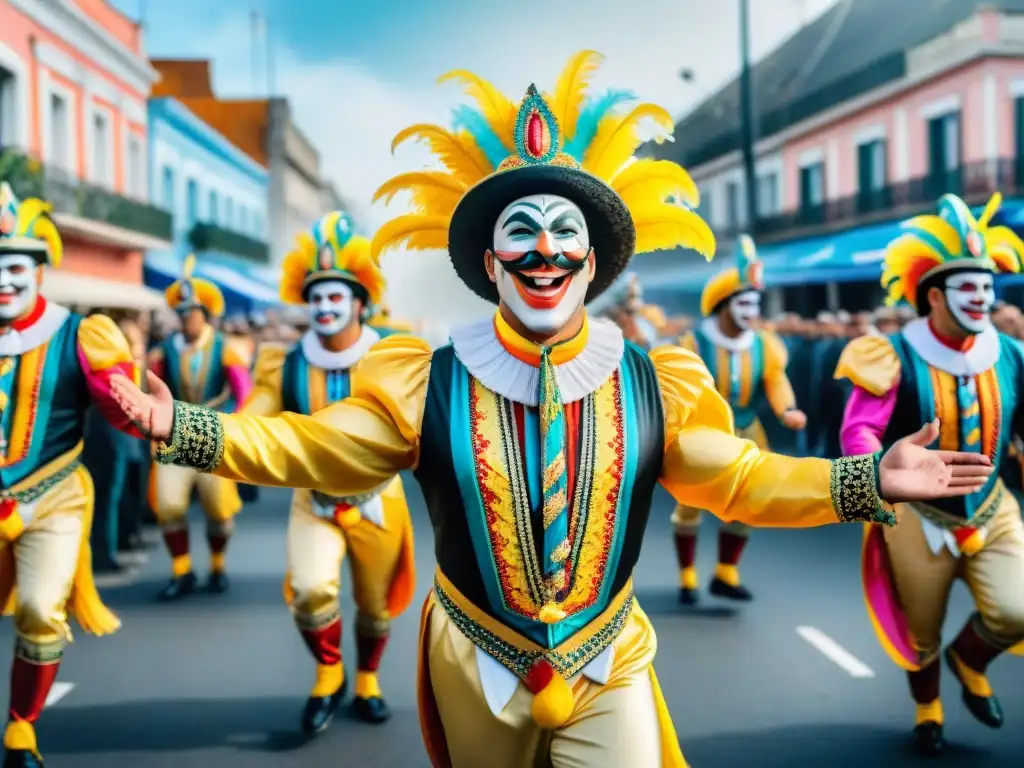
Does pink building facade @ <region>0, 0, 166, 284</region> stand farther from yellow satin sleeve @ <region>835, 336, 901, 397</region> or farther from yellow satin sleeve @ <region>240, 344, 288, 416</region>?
yellow satin sleeve @ <region>835, 336, 901, 397</region>

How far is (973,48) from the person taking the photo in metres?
24.6

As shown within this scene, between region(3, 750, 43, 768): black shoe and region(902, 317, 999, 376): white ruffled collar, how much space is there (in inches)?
155

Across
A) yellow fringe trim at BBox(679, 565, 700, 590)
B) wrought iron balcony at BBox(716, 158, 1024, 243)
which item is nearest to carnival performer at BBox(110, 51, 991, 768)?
yellow fringe trim at BBox(679, 565, 700, 590)

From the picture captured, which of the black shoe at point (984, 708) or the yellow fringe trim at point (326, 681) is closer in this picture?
the black shoe at point (984, 708)

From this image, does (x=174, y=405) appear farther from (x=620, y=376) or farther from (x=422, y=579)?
(x=422, y=579)

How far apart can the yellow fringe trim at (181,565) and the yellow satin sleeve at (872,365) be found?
5057 mm

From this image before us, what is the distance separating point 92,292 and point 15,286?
1841cm

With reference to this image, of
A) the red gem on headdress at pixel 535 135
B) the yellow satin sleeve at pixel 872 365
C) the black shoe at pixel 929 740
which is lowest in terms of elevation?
the black shoe at pixel 929 740

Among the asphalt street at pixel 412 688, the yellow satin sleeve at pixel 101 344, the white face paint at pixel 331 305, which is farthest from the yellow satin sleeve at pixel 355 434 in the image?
the white face paint at pixel 331 305

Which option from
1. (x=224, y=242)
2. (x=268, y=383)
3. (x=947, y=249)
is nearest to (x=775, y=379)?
(x=947, y=249)

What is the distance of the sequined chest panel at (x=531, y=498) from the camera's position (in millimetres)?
3309

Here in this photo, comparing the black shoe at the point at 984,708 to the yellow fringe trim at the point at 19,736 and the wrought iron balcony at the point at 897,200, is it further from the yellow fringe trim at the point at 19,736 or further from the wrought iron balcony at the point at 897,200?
the wrought iron balcony at the point at 897,200

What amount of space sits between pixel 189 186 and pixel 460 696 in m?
32.9

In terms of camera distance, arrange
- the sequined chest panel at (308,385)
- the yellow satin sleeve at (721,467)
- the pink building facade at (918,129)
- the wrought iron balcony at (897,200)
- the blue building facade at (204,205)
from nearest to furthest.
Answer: the yellow satin sleeve at (721,467) < the sequined chest panel at (308,385) < the wrought iron balcony at (897,200) < the pink building facade at (918,129) < the blue building facade at (204,205)
